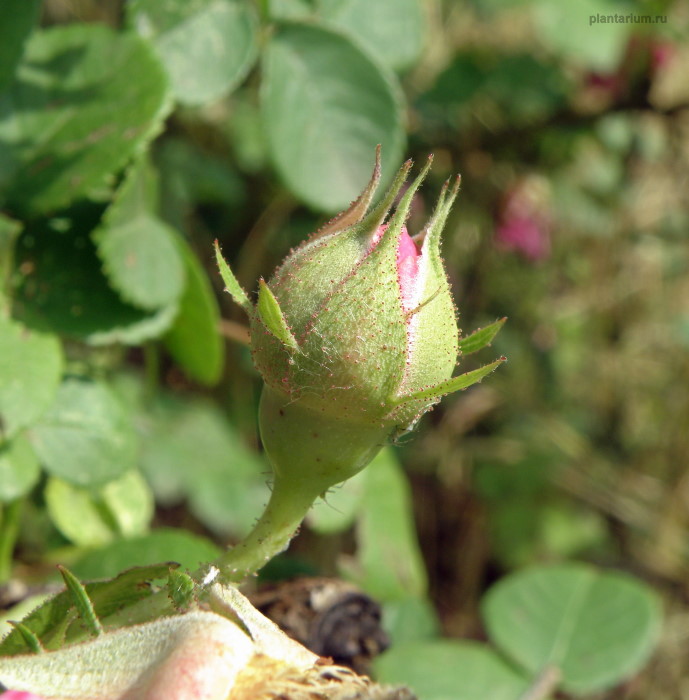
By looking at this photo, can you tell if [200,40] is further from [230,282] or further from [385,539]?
[385,539]

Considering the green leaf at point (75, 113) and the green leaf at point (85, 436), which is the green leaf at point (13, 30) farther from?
the green leaf at point (85, 436)

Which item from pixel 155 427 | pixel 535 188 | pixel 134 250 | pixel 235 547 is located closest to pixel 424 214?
pixel 535 188

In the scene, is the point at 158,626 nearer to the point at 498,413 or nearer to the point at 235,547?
the point at 235,547

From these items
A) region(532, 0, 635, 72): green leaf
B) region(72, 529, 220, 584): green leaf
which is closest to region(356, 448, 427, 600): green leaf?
region(72, 529, 220, 584): green leaf

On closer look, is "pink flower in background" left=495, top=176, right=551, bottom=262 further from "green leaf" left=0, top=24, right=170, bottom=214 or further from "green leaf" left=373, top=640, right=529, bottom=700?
"green leaf" left=0, top=24, right=170, bottom=214

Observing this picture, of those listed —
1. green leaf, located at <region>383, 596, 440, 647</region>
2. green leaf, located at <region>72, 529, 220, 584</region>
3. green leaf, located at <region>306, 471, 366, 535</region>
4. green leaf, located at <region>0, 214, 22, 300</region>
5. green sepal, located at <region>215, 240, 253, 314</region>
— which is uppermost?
green sepal, located at <region>215, 240, 253, 314</region>
